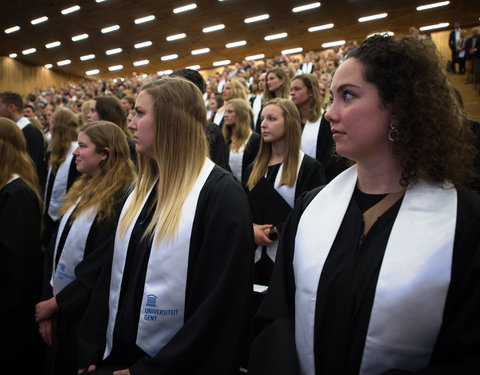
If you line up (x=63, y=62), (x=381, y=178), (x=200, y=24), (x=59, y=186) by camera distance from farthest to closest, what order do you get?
(x=63, y=62) → (x=200, y=24) → (x=59, y=186) → (x=381, y=178)

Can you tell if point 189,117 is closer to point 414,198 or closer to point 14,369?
point 414,198

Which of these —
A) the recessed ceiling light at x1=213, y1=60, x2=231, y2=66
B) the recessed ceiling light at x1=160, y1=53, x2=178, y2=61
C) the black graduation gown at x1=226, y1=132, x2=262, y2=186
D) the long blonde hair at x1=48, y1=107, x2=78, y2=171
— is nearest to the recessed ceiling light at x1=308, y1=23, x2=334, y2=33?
the recessed ceiling light at x1=213, y1=60, x2=231, y2=66

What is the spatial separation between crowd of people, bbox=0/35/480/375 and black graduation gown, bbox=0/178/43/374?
0.05ft

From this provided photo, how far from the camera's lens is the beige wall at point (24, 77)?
79.4 ft

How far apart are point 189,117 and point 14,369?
2.25 metres

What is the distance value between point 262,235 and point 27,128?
415 centimetres

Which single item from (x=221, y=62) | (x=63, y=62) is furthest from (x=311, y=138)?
(x=63, y=62)

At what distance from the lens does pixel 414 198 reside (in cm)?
130

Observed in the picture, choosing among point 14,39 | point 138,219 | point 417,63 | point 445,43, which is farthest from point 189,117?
point 14,39

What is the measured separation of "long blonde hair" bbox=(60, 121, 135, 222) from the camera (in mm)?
2537

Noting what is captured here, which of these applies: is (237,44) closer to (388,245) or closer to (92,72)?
(92,72)

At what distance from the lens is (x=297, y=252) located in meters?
1.46

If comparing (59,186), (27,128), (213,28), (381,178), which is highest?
(213,28)

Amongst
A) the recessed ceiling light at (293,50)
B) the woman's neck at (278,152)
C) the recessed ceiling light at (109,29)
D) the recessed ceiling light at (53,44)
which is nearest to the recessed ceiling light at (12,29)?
the recessed ceiling light at (53,44)
